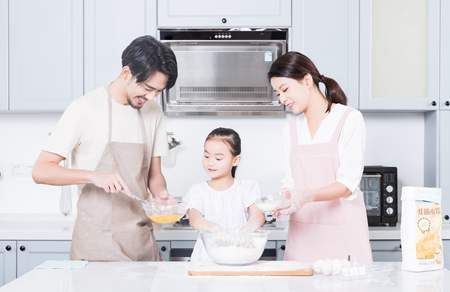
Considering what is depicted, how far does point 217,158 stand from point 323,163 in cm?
45

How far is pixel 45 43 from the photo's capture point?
95.2 inches

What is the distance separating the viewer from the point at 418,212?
1157 mm

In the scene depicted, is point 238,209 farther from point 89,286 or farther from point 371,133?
point 371,133

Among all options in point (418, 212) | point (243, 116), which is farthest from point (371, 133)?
point (418, 212)

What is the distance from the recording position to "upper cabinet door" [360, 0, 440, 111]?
2449 mm

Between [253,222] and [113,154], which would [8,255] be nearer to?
[113,154]

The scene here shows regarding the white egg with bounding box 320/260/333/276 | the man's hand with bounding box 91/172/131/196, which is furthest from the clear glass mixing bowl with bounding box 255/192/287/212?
the man's hand with bounding box 91/172/131/196

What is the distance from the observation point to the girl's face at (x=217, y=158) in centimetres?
171

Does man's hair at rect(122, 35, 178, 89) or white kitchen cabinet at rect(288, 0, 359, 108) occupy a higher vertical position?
white kitchen cabinet at rect(288, 0, 359, 108)

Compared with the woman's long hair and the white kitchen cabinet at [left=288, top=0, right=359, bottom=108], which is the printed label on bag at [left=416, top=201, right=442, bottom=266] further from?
the white kitchen cabinet at [left=288, top=0, right=359, bottom=108]

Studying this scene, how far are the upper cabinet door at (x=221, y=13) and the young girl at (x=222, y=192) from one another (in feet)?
3.15

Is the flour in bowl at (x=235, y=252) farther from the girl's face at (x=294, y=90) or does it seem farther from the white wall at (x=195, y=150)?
the white wall at (x=195, y=150)

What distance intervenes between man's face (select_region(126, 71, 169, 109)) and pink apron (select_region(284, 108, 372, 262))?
629 mm

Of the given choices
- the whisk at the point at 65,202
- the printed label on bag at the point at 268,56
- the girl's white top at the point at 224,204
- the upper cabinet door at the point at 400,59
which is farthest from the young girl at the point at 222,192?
the whisk at the point at 65,202
